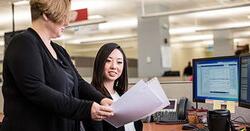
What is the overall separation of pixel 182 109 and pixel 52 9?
148 centimetres

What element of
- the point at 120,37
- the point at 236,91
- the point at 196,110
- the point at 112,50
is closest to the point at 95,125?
the point at 112,50

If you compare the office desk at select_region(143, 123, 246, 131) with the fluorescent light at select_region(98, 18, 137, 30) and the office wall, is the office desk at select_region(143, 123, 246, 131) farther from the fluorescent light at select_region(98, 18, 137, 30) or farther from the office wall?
the office wall

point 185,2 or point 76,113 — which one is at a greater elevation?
point 185,2

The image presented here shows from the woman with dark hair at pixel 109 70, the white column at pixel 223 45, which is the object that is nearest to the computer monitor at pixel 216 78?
the woman with dark hair at pixel 109 70

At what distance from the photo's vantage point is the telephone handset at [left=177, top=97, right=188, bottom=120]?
2383 millimetres

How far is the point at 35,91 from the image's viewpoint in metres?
1.08

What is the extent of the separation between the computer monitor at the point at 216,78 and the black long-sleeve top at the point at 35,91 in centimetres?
112

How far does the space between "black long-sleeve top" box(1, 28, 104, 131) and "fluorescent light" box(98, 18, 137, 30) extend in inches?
317

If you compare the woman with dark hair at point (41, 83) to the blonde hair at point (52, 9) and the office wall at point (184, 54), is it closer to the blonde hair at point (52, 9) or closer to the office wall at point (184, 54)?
the blonde hair at point (52, 9)

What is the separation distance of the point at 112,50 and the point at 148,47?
18.3ft

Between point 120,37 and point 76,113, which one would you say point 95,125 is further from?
point 120,37

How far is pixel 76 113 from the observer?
108cm

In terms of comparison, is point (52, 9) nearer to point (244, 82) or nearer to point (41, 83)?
point (41, 83)

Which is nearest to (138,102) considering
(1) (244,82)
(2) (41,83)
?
(2) (41,83)
